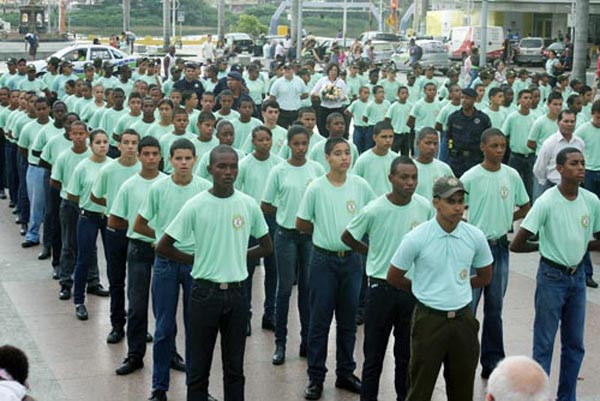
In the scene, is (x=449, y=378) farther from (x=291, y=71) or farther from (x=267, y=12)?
(x=267, y=12)

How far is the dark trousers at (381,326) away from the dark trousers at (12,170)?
9818 millimetres

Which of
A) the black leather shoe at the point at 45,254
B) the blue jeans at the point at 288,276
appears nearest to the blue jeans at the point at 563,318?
the blue jeans at the point at 288,276

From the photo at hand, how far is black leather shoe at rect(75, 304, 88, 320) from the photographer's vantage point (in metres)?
11.2

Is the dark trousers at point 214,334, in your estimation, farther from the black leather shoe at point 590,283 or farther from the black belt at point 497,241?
the black leather shoe at point 590,283

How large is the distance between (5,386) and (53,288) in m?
7.57

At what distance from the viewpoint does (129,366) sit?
952 centimetres

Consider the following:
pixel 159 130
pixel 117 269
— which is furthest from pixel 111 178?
pixel 159 130

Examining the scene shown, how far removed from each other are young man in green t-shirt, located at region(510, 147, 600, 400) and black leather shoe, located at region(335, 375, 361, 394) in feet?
4.87

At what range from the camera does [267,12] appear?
4550 inches

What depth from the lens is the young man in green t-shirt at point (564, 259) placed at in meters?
8.32

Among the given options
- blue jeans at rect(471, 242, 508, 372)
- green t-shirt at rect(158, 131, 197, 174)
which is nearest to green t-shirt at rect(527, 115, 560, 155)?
green t-shirt at rect(158, 131, 197, 174)

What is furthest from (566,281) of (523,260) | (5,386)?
(523,260)

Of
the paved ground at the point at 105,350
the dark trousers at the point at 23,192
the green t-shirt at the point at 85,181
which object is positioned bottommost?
the paved ground at the point at 105,350

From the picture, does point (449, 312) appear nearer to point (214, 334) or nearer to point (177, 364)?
point (214, 334)
